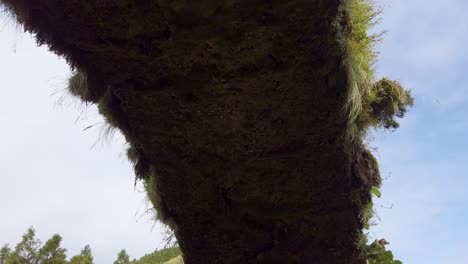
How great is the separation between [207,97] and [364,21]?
1.39m

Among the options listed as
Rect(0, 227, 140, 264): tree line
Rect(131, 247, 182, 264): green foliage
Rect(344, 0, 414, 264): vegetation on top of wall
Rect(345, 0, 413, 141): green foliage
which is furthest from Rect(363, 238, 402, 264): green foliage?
Rect(0, 227, 140, 264): tree line

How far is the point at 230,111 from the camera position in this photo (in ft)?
8.92

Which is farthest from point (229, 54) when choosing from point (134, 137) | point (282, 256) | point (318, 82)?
point (282, 256)

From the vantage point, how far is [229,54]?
2441mm

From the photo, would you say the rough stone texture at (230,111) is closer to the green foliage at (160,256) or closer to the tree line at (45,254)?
the green foliage at (160,256)

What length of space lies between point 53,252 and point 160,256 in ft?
35.9

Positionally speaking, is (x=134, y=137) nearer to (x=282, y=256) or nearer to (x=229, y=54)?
(x=229, y=54)

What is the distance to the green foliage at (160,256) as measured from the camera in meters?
8.69

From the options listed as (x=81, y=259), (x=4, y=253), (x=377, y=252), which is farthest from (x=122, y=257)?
(x=377, y=252)

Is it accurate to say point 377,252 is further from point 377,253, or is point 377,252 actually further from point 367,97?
point 367,97

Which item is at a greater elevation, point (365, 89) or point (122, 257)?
point (122, 257)

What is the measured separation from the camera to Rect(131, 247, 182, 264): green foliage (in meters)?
8.69

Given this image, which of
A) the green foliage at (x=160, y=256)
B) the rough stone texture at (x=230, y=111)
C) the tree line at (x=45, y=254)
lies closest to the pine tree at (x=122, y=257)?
the tree line at (x=45, y=254)

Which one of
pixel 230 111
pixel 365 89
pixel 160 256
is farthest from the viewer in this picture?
pixel 160 256
